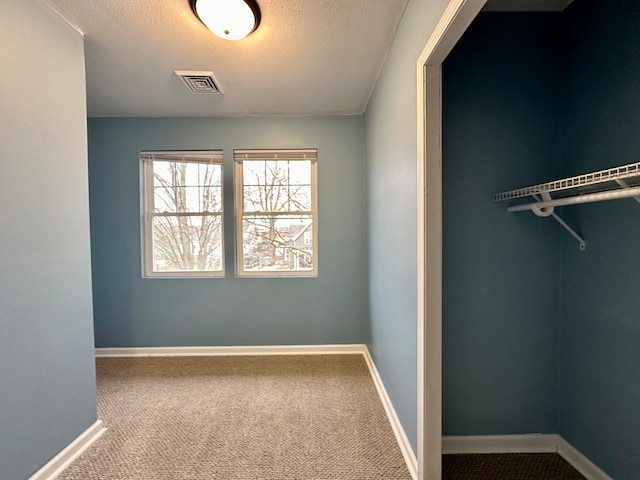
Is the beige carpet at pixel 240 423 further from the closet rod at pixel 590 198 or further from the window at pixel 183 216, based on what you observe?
the closet rod at pixel 590 198

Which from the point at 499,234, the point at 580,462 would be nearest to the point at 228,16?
the point at 499,234

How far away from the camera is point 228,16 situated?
4.90 feet

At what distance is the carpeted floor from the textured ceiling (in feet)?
8.00

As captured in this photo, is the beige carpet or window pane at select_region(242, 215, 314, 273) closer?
the beige carpet

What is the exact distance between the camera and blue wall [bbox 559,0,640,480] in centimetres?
131

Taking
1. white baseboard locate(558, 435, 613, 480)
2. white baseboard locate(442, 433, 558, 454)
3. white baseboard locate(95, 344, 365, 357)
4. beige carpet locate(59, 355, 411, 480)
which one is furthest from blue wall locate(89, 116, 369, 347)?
white baseboard locate(558, 435, 613, 480)

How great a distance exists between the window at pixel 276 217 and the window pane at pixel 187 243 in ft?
0.83

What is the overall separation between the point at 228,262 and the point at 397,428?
2.05 m

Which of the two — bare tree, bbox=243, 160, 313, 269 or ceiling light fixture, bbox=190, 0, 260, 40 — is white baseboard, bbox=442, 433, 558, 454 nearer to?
bare tree, bbox=243, 160, 313, 269

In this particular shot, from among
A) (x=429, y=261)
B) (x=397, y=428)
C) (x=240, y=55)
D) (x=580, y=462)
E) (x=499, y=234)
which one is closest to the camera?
(x=429, y=261)

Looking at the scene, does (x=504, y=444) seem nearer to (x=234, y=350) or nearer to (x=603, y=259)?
(x=603, y=259)

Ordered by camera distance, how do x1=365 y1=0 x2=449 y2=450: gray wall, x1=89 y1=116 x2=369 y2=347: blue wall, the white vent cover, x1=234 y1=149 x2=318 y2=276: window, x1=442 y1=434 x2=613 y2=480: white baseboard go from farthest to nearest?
x1=234 y1=149 x2=318 y2=276: window → x1=89 y1=116 x2=369 y2=347: blue wall → the white vent cover → x1=442 y1=434 x2=613 y2=480: white baseboard → x1=365 y1=0 x2=449 y2=450: gray wall

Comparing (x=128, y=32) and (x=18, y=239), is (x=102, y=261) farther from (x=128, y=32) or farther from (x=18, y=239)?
(x=128, y=32)

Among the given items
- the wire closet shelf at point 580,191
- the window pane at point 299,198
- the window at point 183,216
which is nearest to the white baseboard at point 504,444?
the wire closet shelf at point 580,191
